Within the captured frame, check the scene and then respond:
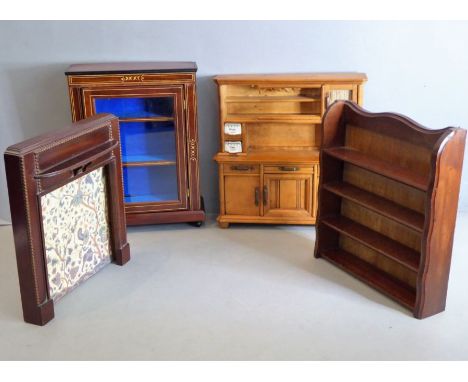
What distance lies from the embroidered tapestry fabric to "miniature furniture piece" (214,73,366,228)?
3.47ft

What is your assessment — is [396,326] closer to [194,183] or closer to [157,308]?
[157,308]

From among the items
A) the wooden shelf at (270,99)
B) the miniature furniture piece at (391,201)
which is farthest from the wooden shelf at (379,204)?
the wooden shelf at (270,99)

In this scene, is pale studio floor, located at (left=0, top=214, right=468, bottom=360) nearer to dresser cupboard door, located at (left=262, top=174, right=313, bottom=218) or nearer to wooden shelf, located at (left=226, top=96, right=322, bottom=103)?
dresser cupboard door, located at (left=262, top=174, right=313, bottom=218)

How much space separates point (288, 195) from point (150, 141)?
3.80 ft

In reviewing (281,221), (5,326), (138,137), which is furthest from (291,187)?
(5,326)

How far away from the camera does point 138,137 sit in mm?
4957

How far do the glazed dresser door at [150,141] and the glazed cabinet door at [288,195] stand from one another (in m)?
0.65

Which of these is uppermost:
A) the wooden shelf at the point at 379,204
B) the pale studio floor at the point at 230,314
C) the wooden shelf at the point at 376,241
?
the wooden shelf at the point at 379,204

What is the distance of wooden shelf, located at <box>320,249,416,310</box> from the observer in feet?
12.8

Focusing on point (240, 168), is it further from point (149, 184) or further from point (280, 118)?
point (149, 184)

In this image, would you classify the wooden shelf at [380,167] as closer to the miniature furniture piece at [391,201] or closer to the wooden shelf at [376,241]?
the miniature furniture piece at [391,201]

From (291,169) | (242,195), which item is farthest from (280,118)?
(242,195)

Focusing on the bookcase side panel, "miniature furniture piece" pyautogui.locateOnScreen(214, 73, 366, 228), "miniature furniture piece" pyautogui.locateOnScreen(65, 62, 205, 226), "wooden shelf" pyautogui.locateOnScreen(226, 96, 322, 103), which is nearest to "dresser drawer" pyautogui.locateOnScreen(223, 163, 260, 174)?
"miniature furniture piece" pyautogui.locateOnScreen(214, 73, 366, 228)

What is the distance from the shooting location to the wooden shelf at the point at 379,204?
12.2ft
